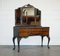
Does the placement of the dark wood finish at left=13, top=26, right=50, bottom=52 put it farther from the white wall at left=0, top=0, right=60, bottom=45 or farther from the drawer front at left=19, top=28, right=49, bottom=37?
the white wall at left=0, top=0, right=60, bottom=45

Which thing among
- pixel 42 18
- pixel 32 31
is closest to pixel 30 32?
pixel 32 31

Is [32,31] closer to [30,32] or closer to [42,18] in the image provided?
[30,32]

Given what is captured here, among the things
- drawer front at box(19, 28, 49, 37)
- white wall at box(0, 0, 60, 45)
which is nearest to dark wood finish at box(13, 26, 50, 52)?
drawer front at box(19, 28, 49, 37)

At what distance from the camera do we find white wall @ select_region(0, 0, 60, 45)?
22.8 ft

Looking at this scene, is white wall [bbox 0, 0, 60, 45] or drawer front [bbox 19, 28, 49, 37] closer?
drawer front [bbox 19, 28, 49, 37]

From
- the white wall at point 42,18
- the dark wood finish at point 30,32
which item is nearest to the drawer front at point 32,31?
the dark wood finish at point 30,32

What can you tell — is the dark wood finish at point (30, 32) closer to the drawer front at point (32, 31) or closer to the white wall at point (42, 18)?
the drawer front at point (32, 31)

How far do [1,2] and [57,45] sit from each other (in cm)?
287

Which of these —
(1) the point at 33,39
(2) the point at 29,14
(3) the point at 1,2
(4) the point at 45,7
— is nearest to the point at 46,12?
(4) the point at 45,7

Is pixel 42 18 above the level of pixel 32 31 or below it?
above

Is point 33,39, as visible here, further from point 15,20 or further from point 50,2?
point 50,2

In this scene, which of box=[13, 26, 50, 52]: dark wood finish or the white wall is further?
the white wall

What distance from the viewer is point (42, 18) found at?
7.15 m

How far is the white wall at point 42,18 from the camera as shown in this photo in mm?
6961
